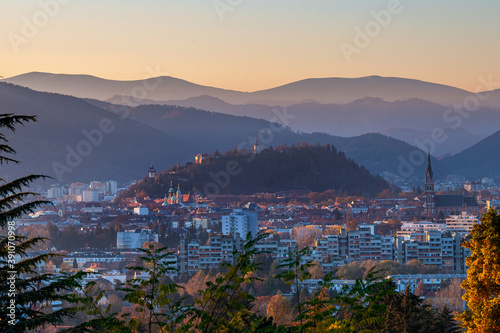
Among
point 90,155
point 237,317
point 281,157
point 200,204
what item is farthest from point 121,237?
point 90,155

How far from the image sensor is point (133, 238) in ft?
220

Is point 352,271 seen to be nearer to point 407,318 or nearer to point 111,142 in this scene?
point 407,318

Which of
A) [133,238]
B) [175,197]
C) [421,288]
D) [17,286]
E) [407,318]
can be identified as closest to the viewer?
[17,286]

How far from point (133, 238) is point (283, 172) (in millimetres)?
53120

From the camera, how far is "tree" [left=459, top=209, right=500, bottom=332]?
10844 millimetres

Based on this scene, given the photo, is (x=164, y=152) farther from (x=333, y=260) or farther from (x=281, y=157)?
(x=333, y=260)

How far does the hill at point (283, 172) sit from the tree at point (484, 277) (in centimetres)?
9978

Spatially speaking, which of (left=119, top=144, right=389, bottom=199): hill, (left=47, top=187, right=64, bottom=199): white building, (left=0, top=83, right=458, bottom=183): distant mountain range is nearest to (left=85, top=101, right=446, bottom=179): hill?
(left=0, top=83, right=458, bottom=183): distant mountain range

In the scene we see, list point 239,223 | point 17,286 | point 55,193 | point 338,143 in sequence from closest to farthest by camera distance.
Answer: point 17,286 → point 239,223 → point 55,193 → point 338,143

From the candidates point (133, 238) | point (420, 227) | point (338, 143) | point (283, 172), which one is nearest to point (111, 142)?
point (338, 143)

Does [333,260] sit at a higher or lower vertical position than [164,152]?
lower

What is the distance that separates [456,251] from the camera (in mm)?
51250

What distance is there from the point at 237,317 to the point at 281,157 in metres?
112

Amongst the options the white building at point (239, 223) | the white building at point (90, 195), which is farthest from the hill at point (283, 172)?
the white building at point (239, 223)
